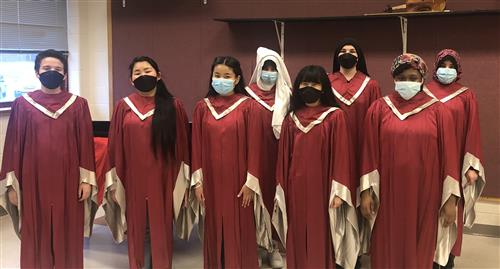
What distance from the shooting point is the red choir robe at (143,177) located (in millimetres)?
3289

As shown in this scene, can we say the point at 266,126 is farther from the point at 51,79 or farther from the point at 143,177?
the point at 51,79

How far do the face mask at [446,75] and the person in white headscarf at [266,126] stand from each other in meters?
1.06

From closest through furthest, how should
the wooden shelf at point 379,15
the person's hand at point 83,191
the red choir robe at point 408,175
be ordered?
the red choir robe at point 408,175
the person's hand at point 83,191
the wooden shelf at point 379,15

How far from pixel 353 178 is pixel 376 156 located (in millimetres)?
202

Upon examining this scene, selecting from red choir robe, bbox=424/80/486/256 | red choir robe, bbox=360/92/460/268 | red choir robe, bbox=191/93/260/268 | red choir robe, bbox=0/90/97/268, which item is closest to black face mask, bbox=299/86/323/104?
red choir robe, bbox=360/92/460/268

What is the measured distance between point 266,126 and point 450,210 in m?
1.23

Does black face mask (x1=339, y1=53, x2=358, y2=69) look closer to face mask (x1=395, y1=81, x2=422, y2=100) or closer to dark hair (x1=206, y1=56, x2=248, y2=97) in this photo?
face mask (x1=395, y1=81, x2=422, y2=100)

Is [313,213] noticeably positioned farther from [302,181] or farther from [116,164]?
[116,164]

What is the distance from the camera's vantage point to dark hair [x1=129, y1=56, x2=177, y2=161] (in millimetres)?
3250

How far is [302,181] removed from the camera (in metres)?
3.03

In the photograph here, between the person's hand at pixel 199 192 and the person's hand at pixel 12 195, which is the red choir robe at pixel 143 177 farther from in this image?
the person's hand at pixel 12 195

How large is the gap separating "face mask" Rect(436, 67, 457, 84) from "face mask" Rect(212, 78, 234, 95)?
4.85 feet

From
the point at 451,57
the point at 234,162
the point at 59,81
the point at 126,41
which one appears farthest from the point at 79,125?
the point at 126,41

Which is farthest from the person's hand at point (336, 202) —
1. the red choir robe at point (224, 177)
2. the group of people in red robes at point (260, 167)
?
the red choir robe at point (224, 177)
